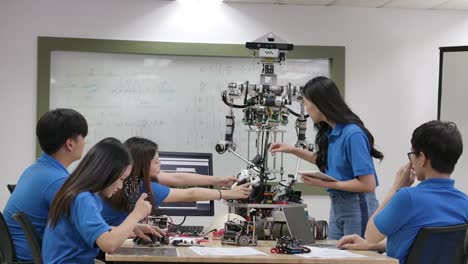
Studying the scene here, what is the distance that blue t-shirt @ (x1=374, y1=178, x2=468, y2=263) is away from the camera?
2.18 m

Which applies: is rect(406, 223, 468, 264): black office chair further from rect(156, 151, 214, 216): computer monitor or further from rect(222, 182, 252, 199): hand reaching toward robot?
rect(156, 151, 214, 216): computer monitor

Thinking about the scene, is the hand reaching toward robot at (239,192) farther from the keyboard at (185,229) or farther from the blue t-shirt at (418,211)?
the blue t-shirt at (418,211)

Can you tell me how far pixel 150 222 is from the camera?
2.62m

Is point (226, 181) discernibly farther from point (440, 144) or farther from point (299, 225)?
point (440, 144)

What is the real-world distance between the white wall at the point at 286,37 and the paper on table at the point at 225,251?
308cm

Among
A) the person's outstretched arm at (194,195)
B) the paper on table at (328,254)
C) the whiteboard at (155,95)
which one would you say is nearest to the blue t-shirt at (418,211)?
the paper on table at (328,254)

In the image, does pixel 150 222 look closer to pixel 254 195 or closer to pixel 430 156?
pixel 254 195

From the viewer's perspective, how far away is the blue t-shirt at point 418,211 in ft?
7.14

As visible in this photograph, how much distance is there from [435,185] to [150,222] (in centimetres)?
116

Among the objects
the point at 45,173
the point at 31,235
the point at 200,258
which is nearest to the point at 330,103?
the point at 200,258

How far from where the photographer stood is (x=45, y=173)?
2496 millimetres

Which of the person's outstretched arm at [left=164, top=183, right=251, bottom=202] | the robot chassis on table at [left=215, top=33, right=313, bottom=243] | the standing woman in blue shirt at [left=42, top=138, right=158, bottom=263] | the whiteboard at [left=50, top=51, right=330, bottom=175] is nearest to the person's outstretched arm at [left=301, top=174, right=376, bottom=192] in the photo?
the robot chassis on table at [left=215, top=33, right=313, bottom=243]

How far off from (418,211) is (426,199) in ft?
0.18

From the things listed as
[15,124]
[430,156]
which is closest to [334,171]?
[430,156]
